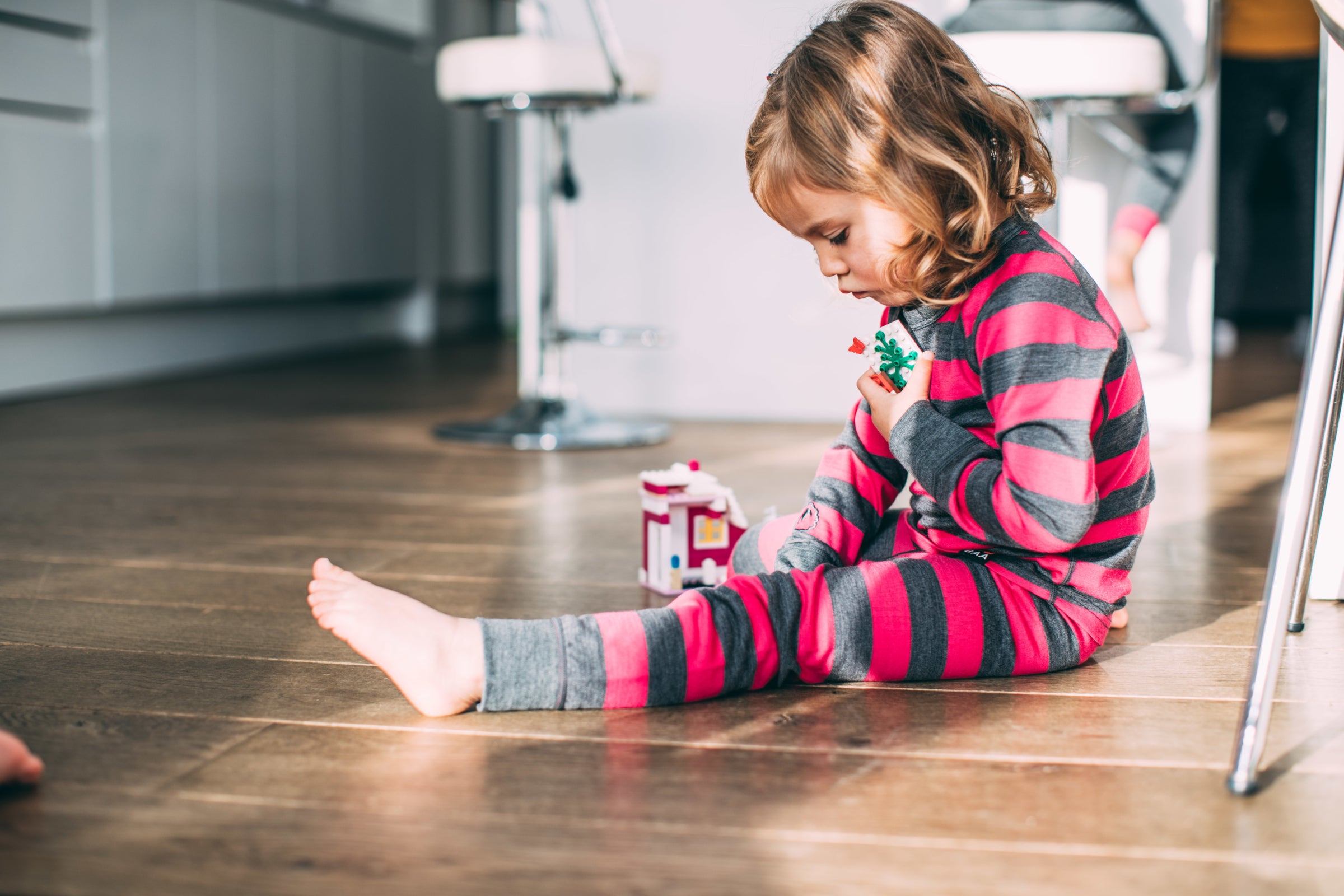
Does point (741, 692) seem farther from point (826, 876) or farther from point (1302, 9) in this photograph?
point (1302, 9)

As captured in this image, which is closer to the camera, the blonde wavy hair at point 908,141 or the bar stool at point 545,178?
the blonde wavy hair at point 908,141

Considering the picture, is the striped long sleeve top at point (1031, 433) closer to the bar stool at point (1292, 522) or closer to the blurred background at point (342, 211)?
the bar stool at point (1292, 522)

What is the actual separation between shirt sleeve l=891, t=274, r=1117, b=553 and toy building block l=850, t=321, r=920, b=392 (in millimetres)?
70

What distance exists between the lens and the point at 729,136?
2445mm

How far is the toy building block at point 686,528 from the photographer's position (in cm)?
115

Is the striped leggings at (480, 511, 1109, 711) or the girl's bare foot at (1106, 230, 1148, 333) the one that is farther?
the girl's bare foot at (1106, 230, 1148, 333)

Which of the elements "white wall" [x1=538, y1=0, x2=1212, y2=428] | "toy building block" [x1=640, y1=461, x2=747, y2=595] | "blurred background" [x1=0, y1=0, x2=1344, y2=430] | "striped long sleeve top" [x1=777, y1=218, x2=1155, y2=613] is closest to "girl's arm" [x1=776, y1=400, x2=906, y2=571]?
"striped long sleeve top" [x1=777, y1=218, x2=1155, y2=613]

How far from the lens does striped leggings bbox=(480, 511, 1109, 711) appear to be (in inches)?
32.5

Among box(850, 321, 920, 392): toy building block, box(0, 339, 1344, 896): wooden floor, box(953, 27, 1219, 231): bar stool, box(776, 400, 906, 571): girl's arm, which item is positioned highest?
box(953, 27, 1219, 231): bar stool

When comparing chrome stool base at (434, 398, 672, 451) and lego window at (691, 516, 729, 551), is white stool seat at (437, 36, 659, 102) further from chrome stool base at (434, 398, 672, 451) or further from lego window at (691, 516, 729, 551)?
lego window at (691, 516, 729, 551)

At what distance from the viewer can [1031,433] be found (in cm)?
85

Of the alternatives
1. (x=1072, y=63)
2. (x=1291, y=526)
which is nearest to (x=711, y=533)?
(x=1291, y=526)

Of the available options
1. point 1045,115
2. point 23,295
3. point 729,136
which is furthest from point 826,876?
point 23,295

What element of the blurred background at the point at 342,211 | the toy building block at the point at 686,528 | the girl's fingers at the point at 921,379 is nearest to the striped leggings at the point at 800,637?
the girl's fingers at the point at 921,379
